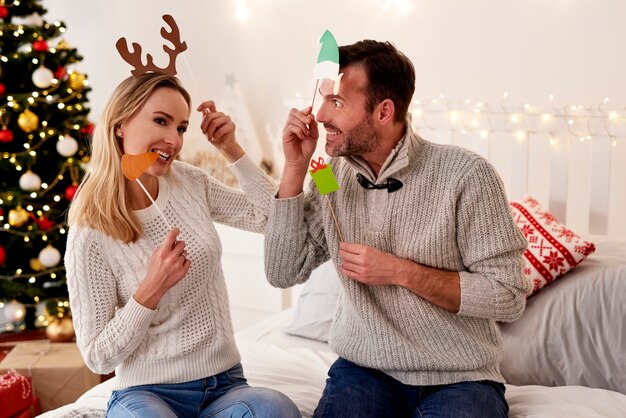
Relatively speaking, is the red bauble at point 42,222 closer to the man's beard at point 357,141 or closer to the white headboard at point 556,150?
the white headboard at point 556,150

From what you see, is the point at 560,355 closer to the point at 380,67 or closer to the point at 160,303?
the point at 380,67

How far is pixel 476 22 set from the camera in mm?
2875

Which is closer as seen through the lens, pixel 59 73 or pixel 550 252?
pixel 550 252

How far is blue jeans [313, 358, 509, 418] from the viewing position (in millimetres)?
1567

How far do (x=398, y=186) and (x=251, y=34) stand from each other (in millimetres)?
2240

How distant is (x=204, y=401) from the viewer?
1.62 m

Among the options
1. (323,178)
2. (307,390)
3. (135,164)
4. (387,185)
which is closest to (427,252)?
(387,185)

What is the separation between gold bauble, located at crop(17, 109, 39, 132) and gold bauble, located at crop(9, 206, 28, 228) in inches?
14.0

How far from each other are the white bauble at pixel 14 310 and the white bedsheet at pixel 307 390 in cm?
141

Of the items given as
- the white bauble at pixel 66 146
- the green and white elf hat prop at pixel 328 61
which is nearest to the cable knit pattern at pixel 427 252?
the green and white elf hat prop at pixel 328 61

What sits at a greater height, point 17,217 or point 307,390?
point 17,217

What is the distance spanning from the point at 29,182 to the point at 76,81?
1.70 feet

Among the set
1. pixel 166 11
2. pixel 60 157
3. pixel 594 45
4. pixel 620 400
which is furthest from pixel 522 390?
pixel 166 11

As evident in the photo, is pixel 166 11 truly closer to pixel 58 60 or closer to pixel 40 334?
pixel 58 60
